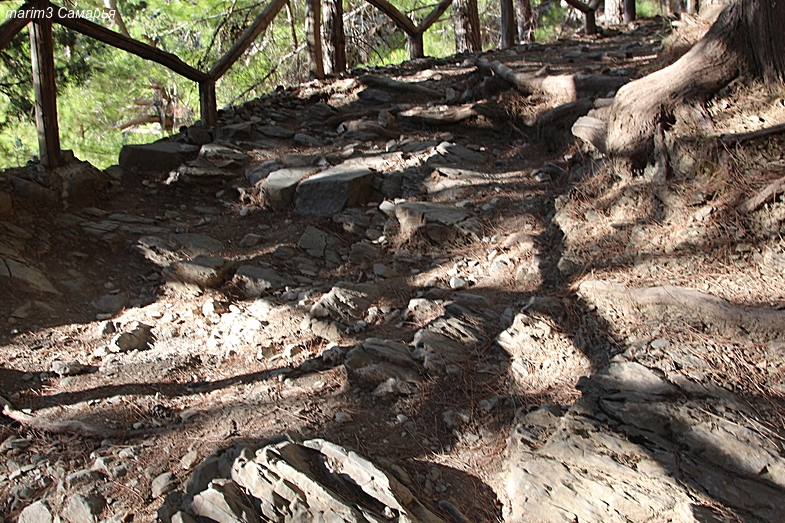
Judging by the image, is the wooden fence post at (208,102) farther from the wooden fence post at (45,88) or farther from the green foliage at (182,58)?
the green foliage at (182,58)

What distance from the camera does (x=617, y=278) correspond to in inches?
159

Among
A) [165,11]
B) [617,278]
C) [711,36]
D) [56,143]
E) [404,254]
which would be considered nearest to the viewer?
[617,278]

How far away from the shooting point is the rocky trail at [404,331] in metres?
2.91

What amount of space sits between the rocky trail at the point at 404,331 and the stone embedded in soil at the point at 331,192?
3 cm

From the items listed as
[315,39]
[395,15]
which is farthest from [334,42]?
[395,15]

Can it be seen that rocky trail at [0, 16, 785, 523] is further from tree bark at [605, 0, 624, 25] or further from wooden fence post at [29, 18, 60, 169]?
tree bark at [605, 0, 624, 25]

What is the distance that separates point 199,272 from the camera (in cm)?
529

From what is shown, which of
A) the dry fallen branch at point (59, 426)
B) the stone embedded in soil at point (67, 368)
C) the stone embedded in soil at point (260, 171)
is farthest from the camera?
the stone embedded in soil at point (260, 171)

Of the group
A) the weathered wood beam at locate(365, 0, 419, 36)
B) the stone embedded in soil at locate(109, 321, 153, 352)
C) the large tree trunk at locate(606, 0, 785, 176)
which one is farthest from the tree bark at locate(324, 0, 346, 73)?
the stone embedded in soil at locate(109, 321, 153, 352)

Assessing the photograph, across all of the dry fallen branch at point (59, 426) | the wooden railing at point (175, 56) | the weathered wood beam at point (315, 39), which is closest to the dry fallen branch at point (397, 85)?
the weathered wood beam at point (315, 39)

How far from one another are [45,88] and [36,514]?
4.51 m

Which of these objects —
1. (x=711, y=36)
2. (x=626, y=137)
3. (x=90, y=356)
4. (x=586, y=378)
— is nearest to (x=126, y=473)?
(x=90, y=356)

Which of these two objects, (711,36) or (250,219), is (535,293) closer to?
(711,36)

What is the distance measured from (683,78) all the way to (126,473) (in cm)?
464
